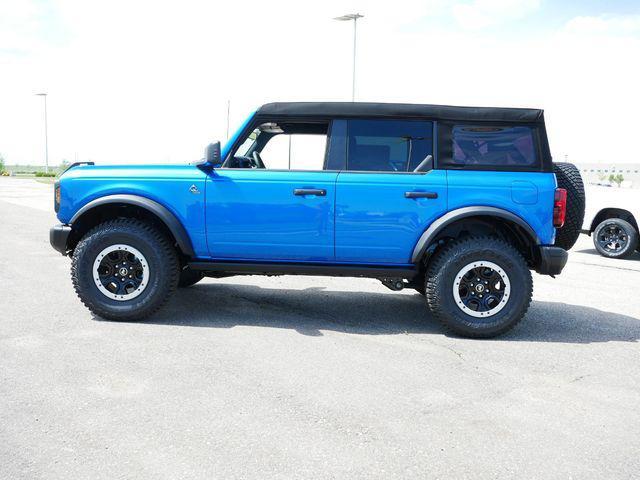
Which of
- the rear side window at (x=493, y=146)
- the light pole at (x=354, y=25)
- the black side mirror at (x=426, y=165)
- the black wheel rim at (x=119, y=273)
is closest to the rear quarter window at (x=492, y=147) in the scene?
the rear side window at (x=493, y=146)

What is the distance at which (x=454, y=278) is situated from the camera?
509 cm

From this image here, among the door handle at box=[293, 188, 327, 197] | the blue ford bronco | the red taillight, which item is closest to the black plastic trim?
the blue ford bronco

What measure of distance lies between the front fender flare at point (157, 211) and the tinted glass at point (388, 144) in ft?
4.99

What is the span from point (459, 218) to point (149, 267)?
2.65 m

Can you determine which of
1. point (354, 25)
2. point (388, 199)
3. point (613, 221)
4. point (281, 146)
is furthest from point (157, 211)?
point (354, 25)

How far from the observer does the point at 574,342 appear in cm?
507

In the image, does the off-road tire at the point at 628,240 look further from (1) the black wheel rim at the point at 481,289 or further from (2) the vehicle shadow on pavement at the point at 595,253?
(1) the black wheel rim at the point at 481,289

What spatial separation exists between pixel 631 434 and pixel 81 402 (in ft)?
9.85

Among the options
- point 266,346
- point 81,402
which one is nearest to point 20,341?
point 81,402

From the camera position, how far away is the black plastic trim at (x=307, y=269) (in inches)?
204

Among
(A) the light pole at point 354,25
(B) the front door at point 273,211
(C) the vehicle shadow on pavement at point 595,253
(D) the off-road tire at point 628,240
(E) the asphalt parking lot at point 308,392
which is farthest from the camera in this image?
(A) the light pole at point 354,25

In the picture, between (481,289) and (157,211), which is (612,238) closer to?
(481,289)

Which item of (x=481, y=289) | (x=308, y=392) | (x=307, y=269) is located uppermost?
(x=307, y=269)

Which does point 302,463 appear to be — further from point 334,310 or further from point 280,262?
point 334,310
